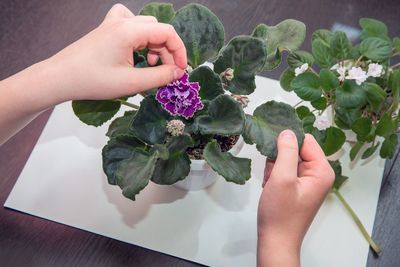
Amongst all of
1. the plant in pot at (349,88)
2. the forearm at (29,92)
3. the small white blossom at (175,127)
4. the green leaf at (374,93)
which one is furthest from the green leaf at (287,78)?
the forearm at (29,92)

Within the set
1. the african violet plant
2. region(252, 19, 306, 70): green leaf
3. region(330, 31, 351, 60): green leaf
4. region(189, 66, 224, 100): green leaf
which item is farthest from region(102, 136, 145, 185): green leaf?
region(330, 31, 351, 60): green leaf

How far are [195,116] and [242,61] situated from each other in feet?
0.29

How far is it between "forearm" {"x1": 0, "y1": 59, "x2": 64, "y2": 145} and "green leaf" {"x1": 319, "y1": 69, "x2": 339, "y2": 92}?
34 centimetres

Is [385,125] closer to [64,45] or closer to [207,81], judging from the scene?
[207,81]

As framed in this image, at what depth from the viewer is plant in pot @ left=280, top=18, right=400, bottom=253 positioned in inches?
24.4

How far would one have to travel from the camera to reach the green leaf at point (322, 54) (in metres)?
0.66

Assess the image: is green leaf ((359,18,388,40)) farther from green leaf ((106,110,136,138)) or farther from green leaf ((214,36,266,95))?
green leaf ((106,110,136,138))

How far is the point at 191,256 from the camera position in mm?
664

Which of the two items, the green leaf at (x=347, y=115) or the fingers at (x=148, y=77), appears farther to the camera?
the green leaf at (x=347, y=115)

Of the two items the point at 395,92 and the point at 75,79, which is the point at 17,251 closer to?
the point at 75,79

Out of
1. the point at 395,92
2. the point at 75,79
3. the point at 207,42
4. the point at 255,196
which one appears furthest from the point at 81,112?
the point at 395,92

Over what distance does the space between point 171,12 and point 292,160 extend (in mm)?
250

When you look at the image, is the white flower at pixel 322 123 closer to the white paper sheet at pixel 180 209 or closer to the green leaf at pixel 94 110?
the white paper sheet at pixel 180 209

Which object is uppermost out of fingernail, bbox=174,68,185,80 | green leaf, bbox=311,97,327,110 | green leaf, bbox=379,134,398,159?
fingernail, bbox=174,68,185,80
